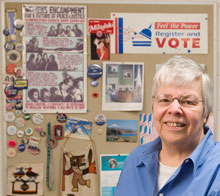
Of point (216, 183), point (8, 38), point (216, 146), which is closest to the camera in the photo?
point (216, 183)

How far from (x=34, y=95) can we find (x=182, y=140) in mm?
993

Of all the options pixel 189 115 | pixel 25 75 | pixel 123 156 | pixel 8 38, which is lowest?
pixel 123 156

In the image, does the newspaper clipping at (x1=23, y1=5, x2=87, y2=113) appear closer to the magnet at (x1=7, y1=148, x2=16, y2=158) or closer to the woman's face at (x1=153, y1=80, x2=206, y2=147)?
the magnet at (x1=7, y1=148, x2=16, y2=158)

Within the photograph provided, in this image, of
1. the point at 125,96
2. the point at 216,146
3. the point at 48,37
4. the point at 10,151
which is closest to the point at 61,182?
the point at 10,151

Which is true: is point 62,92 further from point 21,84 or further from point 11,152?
point 11,152

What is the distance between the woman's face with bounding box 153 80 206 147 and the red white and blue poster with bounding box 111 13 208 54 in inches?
30.4

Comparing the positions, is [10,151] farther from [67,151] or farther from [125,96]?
[125,96]

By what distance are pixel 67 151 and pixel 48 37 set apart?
0.65 m

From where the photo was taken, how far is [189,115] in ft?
3.44

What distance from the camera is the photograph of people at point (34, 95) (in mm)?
1801

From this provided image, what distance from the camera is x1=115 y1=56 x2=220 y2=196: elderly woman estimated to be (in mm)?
1010

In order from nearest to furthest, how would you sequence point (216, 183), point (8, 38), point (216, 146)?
point (216, 183)
point (216, 146)
point (8, 38)

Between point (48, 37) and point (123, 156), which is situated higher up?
point (48, 37)

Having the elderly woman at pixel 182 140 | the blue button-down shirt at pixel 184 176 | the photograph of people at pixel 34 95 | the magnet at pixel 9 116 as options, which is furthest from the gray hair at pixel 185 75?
the magnet at pixel 9 116
